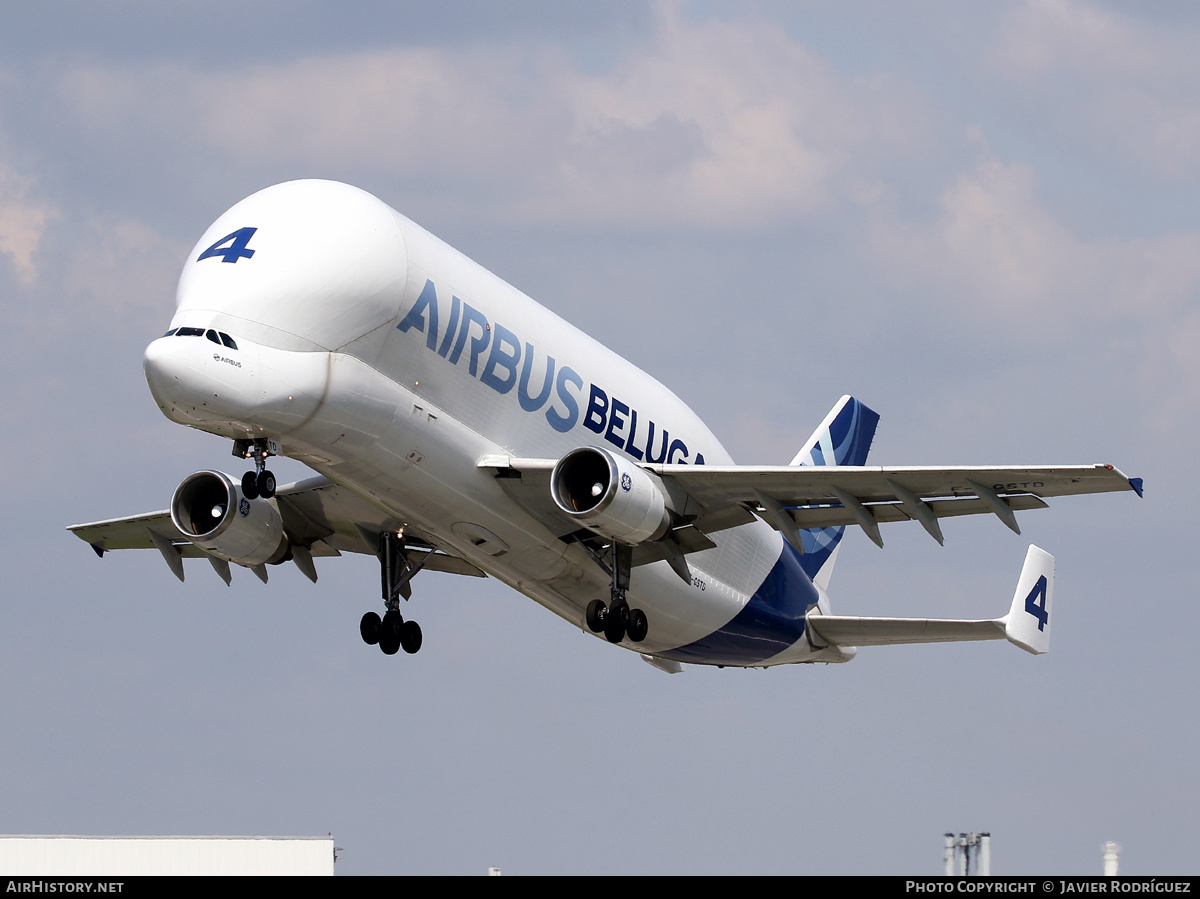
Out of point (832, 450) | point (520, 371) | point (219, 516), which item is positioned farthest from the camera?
point (832, 450)

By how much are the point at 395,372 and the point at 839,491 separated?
846cm

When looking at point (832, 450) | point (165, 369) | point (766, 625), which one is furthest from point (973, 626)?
point (165, 369)

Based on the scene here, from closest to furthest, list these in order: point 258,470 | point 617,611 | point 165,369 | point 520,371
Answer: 1. point 165,369
2. point 258,470
3. point 520,371
4. point 617,611

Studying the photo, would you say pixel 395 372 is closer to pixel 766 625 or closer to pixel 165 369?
pixel 165 369

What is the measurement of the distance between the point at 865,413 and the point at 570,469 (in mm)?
16416

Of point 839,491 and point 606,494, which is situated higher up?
point 839,491

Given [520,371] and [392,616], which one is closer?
[520,371]

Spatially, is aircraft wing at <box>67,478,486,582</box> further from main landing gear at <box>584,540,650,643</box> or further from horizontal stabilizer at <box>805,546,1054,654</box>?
horizontal stabilizer at <box>805,546,1054,654</box>

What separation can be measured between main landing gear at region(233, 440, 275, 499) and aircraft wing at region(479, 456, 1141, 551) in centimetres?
380

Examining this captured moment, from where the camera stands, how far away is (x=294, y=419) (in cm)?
2845

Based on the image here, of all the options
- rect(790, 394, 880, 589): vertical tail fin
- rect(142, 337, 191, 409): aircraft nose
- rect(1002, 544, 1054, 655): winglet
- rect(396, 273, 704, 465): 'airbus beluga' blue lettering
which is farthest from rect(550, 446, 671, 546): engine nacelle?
rect(790, 394, 880, 589): vertical tail fin

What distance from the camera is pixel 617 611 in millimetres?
32906
